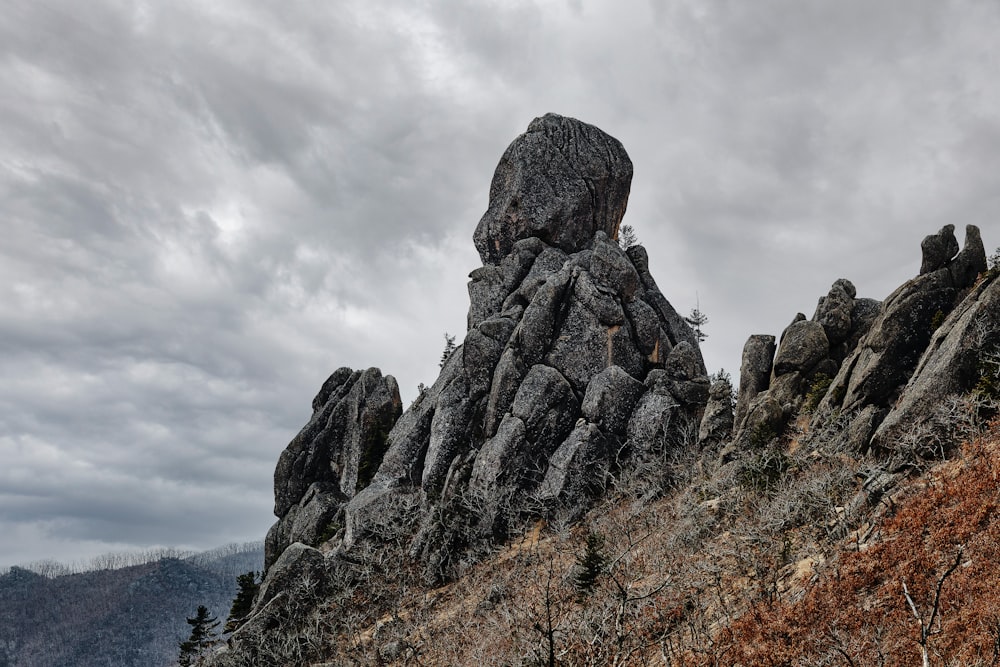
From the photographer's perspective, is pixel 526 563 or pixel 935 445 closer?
pixel 935 445

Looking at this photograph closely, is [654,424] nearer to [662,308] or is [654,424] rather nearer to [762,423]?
[762,423]

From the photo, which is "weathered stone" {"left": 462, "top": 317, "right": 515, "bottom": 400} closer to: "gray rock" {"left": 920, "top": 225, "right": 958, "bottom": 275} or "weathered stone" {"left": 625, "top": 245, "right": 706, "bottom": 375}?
"weathered stone" {"left": 625, "top": 245, "right": 706, "bottom": 375}

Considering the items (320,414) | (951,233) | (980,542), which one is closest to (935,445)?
(980,542)

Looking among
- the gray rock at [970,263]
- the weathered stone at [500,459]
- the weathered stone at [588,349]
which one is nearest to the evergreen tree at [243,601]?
the weathered stone at [500,459]

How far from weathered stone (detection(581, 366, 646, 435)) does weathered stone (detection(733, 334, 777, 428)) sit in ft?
23.8

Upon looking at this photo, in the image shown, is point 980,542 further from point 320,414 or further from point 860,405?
point 320,414

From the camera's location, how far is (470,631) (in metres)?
32.3

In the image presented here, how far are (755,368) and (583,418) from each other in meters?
12.0

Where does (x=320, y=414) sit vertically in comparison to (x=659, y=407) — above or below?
above

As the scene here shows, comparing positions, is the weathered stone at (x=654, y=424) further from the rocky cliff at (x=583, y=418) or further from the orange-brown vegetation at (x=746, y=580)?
the orange-brown vegetation at (x=746, y=580)

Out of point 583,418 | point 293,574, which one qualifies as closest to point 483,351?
point 583,418

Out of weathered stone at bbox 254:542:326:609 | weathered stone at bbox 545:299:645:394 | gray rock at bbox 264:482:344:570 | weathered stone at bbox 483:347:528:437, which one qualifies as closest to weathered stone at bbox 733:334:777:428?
weathered stone at bbox 545:299:645:394

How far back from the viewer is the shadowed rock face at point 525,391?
44438 millimetres

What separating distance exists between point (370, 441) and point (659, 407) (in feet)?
86.2
